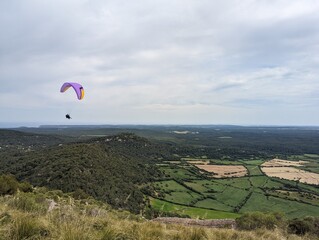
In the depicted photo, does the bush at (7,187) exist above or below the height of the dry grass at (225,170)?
above

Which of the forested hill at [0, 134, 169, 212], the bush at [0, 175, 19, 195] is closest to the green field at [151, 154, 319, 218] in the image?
the forested hill at [0, 134, 169, 212]

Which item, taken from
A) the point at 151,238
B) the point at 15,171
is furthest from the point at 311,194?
the point at 151,238

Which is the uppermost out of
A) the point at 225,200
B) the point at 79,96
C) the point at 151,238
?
the point at 79,96

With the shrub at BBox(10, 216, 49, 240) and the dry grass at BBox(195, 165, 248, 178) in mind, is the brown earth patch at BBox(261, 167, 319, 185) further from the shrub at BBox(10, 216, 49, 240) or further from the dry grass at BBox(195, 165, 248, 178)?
the shrub at BBox(10, 216, 49, 240)

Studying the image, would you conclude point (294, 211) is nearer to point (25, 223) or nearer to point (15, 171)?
point (15, 171)

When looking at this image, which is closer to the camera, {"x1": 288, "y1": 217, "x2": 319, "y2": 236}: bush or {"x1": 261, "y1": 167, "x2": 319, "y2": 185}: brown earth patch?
{"x1": 288, "y1": 217, "x2": 319, "y2": 236}: bush

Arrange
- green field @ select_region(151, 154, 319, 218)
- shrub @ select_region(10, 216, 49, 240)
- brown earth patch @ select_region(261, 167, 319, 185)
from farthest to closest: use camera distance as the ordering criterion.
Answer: brown earth patch @ select_region(261, 167, 319, 185)
green field @ select_region(151, 154, 319, 218)
shrub @ select_region(10, 216, 49, 240)

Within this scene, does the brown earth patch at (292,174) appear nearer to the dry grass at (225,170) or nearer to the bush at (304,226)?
the dry grass at (225,170)

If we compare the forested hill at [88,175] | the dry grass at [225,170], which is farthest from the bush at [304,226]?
the dry grass at [225,170]
